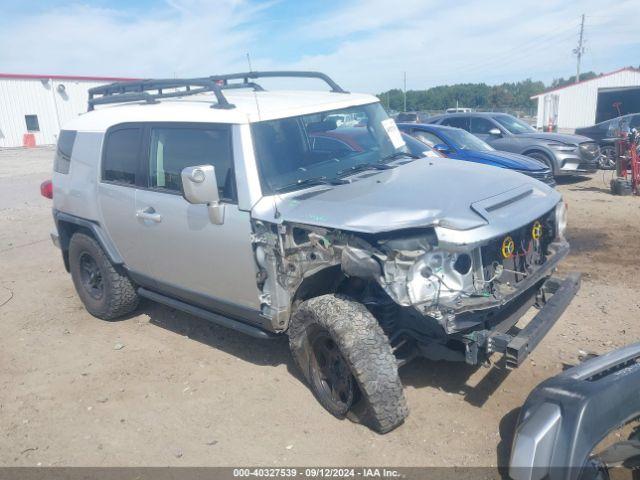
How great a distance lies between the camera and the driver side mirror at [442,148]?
30.1 feet

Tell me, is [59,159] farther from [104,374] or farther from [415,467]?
[415,467]

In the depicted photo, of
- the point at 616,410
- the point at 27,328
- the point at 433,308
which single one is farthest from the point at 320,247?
the point at 27,328

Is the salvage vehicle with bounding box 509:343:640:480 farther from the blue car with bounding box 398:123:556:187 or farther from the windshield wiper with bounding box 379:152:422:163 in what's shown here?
the blue car with bounding box 398:123:556:187

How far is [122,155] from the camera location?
493 centimetres

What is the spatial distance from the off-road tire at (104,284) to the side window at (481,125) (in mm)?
10396

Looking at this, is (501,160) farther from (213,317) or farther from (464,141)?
(213,317)

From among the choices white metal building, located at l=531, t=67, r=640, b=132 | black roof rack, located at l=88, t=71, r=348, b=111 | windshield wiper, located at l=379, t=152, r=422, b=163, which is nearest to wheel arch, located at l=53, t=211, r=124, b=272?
black roof rack, located at l=88, t=71, r=348, b=111

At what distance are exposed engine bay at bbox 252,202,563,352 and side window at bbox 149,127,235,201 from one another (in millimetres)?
542

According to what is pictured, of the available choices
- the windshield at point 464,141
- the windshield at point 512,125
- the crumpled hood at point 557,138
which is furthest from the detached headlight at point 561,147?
the windshield at point 464,141

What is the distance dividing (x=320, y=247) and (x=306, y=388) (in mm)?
1251

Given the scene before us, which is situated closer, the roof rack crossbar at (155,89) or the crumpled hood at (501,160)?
the roof rack crossbar at (155,89)

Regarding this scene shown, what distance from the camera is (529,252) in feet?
12.9

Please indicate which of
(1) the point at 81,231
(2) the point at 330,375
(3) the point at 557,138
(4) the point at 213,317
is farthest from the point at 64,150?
(3) the point at 557,138

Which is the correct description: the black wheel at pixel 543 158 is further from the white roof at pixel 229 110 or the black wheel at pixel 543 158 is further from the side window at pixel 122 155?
the side window at pixel 122 155
